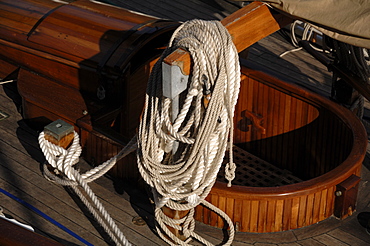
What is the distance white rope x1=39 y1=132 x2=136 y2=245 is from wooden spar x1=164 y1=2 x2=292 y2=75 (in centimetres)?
88

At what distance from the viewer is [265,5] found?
14.4 feet

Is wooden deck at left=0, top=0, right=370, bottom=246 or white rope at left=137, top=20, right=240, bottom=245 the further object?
wooden deck at left=0, top=0, right=370, bottom=246

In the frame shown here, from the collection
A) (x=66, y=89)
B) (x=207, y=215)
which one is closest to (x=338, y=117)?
(x=207, y=215)

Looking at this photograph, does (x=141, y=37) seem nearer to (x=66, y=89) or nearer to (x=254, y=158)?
(x=66, y=89)

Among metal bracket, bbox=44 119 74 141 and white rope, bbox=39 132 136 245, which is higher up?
metal bracket, bbox=44 119 74 141

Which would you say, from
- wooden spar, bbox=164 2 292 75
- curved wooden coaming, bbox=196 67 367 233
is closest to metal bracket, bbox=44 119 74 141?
curved wooden coaming, bbox=196 67 367 233

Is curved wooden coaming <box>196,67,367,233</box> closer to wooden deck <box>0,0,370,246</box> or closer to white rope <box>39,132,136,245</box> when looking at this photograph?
wooden deck <box>0,0,370,246</box>

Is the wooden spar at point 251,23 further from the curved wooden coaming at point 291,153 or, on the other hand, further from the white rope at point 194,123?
the curved wooden coaming at point 291,153

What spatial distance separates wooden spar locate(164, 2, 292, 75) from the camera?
13.6 ft

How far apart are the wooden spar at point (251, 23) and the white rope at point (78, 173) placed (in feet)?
2.89

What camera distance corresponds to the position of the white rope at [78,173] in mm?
3992

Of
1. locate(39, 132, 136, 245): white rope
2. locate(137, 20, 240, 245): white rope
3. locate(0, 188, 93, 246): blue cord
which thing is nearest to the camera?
locate(137, 20, 240, 245): white rope

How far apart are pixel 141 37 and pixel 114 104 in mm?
518

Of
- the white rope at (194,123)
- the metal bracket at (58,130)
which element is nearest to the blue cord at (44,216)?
the metal bracket at (58,130)
